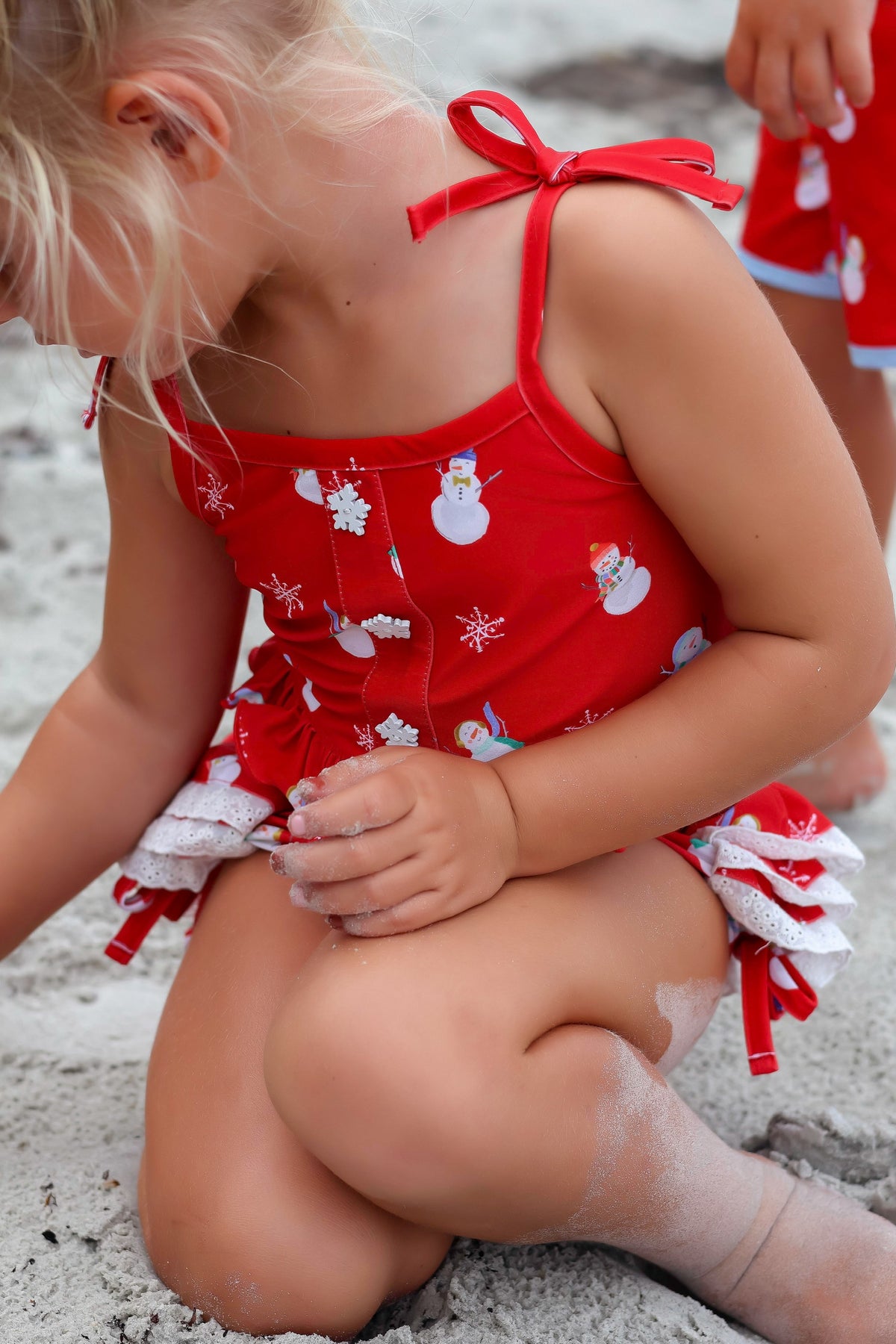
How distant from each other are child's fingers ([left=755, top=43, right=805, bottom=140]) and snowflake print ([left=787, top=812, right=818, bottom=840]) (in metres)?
0.68

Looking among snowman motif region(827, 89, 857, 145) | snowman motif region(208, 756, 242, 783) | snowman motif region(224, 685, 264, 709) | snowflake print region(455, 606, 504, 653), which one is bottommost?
snowman motif region(208, 756, 242, 783)

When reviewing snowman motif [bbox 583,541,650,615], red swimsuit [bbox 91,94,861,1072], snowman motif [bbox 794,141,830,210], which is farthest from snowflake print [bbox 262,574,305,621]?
snowman motif [bbox 794,141,830,210]

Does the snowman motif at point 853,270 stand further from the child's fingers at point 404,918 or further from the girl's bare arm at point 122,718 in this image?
the child's fingers at point 404,918

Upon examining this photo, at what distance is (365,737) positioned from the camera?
1091 mm

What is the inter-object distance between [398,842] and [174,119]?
1.45ft

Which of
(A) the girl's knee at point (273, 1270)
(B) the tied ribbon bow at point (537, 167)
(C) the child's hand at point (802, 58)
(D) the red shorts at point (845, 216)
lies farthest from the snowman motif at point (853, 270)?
(A) the girl's knee at point (273, 1270)

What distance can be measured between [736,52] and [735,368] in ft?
2.22

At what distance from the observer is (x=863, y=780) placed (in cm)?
159

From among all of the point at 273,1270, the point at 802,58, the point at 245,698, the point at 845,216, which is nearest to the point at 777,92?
the point at 802,58

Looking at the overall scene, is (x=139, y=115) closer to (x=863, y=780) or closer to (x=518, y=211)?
(x=518, y=211)

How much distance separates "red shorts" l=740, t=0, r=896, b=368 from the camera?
1420mm

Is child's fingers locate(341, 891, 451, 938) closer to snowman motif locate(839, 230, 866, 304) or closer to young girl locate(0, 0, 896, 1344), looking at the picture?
young girl locate(0, 0, 896, 1344)

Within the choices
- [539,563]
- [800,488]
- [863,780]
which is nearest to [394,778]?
[539,563]

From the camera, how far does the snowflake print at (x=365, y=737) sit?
109cm
